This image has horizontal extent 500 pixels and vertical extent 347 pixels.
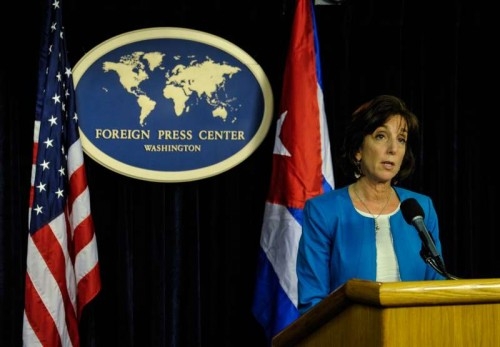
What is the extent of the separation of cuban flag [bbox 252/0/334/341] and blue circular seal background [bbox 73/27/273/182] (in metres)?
0.19

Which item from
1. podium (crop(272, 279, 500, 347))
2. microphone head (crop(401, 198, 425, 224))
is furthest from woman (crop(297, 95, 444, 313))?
podium (crop(272, 279, 500, 347))

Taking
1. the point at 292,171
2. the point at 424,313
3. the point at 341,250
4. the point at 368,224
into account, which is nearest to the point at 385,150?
the point at 368,224

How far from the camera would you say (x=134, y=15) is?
3.89 meters

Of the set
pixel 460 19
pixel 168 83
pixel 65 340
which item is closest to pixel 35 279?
pixel 65 340

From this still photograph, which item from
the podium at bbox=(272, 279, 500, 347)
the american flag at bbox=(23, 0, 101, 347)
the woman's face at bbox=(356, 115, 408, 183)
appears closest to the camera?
the podium at bbox=(272, 279, 500, 347)

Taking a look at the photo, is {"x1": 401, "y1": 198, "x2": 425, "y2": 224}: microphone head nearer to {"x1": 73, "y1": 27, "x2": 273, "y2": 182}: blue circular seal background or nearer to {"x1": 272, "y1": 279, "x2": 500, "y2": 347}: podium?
{"x1": 272, "y1": 279, "x2": 500, "y2": 347}: podium

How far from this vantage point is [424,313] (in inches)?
58.0

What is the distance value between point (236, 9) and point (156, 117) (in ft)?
2.22

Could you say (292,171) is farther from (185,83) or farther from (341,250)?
(341,250)

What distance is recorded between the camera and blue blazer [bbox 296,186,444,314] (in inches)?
97.7

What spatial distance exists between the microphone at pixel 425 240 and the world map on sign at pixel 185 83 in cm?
210

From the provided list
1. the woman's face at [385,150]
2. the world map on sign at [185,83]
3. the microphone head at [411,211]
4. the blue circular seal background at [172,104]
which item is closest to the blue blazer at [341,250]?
the woman's face at [385,150]

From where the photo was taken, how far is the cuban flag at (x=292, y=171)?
3.67 metres

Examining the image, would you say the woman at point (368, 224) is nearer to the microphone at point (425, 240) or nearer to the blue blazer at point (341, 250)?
the blue blazer at point (341, 250)
